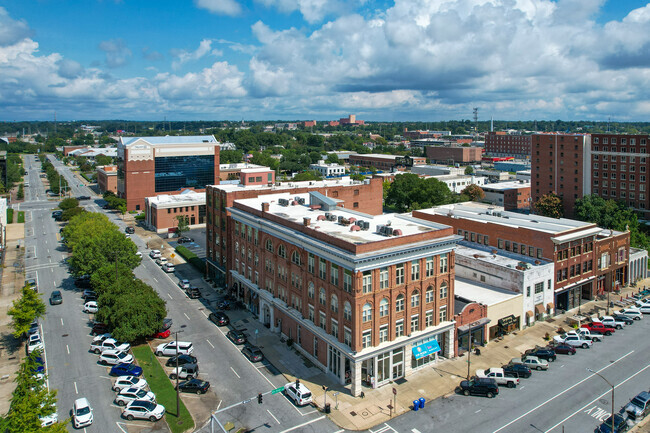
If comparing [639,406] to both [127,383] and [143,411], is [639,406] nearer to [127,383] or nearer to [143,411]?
[143,411]

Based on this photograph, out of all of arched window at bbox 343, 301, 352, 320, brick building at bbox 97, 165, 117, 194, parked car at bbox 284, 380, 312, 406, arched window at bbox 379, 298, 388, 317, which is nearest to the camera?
parked car at bbox 284, 380, 312, 406

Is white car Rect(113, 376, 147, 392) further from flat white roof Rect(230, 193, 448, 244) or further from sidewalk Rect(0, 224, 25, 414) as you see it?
flat white roof Rect(230, 193, 448, 244)

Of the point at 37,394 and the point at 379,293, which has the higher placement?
the point at 379,293

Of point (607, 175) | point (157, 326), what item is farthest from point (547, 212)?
point (157, 326)

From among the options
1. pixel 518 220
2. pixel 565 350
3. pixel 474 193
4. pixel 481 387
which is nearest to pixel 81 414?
pixel 481 387

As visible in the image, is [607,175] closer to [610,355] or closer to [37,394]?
[610,355]

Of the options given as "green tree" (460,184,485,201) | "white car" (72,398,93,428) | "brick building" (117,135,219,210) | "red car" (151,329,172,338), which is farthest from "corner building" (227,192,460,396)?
"green tree" (460,184,485,201)

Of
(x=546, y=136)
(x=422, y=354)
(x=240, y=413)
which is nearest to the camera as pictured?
(x=240, y=413)
